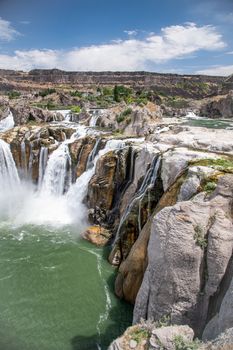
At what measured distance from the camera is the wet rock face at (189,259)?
9578 mm

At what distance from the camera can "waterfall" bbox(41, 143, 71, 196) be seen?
27609mm

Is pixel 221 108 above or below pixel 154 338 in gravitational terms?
above

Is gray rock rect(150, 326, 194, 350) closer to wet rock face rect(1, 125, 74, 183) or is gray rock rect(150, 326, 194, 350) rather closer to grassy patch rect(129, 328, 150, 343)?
grassy patch rect(129, 328, 150, 343)

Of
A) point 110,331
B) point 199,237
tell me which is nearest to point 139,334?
point 199,237

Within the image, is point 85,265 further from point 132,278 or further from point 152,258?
point 152,258

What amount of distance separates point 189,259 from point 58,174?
19.7 meters

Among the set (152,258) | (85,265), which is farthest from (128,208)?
(152,258)

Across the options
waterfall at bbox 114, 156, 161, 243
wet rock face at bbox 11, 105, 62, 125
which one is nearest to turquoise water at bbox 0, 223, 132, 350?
waterfall at bbox 114, 156, 161, 243

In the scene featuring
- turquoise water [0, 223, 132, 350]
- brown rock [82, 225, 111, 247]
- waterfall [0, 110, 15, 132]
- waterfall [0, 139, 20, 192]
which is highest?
waterfall [0, 110, 15, 132]

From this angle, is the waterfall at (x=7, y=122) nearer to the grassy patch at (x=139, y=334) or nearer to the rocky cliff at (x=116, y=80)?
the grassy patch at (x=139, y=334)

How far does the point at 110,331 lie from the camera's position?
A: 41.8ft

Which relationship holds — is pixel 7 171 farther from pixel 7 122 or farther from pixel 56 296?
pixel 7 122

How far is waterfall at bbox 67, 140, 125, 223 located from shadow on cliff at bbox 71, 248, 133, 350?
10884 mm

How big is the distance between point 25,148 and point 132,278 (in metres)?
20.7
